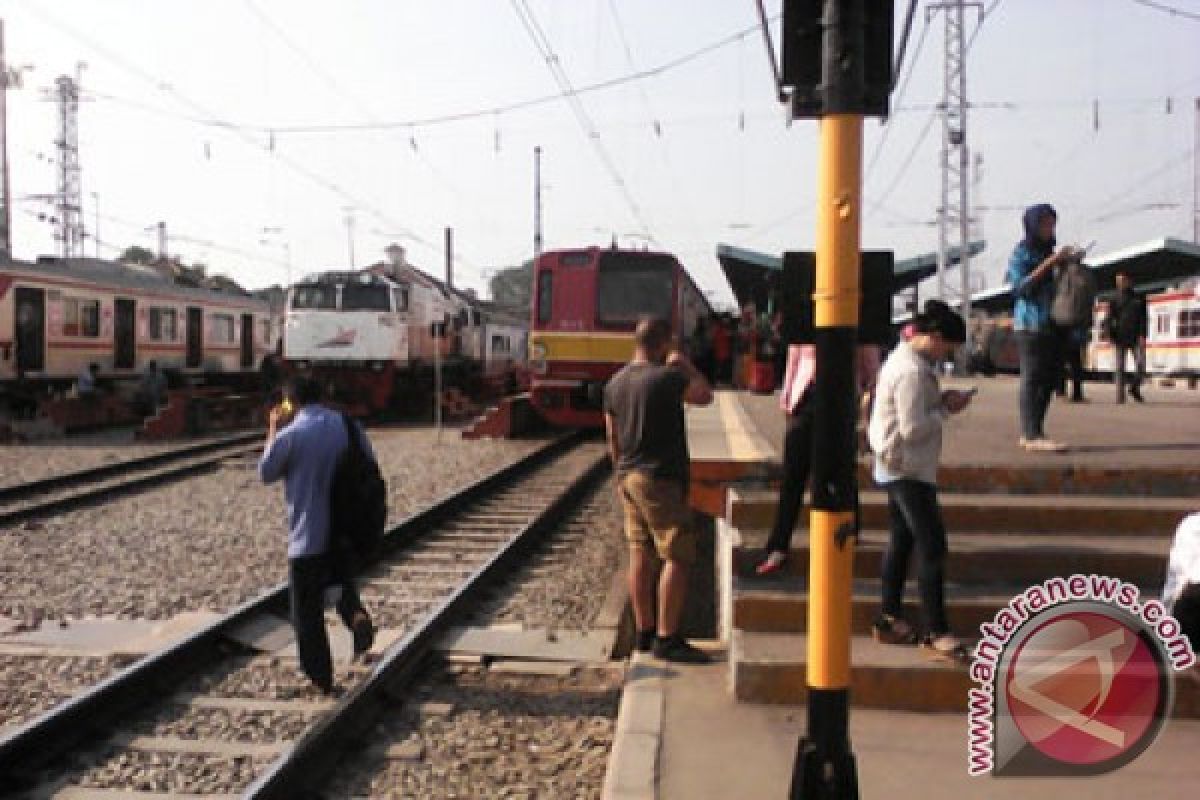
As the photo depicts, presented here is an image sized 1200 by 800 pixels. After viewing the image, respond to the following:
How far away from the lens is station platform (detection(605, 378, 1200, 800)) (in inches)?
156

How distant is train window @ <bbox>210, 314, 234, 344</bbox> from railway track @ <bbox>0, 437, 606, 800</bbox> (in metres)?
23.2

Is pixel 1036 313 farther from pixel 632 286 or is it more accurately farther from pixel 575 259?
pixel 575 259

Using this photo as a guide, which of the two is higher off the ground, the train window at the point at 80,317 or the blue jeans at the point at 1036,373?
the train window at the point at 80,317

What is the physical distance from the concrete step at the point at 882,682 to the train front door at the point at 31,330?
19.9 meters

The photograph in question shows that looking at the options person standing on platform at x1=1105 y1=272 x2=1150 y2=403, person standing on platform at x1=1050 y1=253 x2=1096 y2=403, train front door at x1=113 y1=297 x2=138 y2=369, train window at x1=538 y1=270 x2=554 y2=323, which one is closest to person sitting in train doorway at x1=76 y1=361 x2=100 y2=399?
train front door at x1=113 y1=297 x2=138 y2=369

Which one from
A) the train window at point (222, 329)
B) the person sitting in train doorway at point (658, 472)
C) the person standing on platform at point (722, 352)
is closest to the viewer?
the person sitting in train doorway at point (658, 472)

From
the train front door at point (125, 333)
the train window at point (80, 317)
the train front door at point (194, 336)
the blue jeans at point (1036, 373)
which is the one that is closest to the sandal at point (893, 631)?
the blue jeans at point (1036, 373)

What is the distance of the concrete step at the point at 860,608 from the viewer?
5113 mm

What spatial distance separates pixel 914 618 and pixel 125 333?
23.2 m

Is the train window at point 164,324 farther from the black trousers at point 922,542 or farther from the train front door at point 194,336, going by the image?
the black trousers at point 922,542

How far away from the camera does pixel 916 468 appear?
15.5ft

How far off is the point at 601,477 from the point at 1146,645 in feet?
36.4

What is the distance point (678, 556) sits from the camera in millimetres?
5457

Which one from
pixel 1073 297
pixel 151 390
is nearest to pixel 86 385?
pixel 151 390
